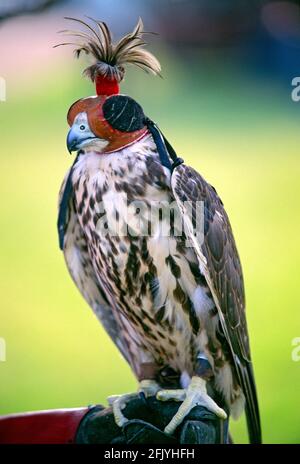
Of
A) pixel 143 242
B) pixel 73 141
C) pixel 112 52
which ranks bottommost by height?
pixel 143 242

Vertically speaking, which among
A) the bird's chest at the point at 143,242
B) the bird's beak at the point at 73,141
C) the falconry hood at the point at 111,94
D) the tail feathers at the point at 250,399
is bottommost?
the tail feathers at the point at 250,399

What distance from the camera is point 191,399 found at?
194cm

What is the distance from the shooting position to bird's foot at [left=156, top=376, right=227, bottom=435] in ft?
6.34

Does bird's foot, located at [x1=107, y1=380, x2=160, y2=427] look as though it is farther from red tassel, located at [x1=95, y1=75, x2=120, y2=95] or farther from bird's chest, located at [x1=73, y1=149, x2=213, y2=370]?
red tassel, located at [x1=95, y1=75, x2=120, y2=95]

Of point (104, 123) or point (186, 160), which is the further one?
point (186, 160)

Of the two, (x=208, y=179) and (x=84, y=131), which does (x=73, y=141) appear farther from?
(x=208, y=179)

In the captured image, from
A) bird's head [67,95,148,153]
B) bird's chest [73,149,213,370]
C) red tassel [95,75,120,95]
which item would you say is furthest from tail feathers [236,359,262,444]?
red tassel [95,75,120,95]

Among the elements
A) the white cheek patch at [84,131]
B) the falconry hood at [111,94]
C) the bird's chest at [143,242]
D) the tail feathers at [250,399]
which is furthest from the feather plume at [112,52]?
the tail feathers at [250,399]

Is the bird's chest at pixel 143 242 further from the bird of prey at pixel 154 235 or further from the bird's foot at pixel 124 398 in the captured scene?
the bird's foot at pixel 124 398

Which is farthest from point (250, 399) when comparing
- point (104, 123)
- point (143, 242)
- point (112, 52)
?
point (112, 52)

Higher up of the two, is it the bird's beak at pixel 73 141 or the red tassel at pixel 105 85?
the red tassel at pixel 105 85

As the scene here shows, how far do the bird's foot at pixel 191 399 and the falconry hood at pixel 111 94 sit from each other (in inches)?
27.9

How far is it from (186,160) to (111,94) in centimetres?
29

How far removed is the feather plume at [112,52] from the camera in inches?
75.0
